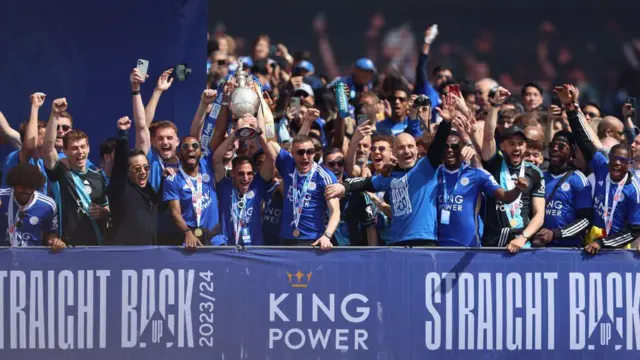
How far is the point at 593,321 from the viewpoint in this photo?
11.0m

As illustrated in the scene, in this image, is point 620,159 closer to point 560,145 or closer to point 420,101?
point 560,145

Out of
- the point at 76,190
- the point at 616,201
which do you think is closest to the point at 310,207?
the point at 76,190

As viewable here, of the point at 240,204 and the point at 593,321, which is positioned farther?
the point at 240,204

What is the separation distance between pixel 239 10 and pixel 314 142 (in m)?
7.43

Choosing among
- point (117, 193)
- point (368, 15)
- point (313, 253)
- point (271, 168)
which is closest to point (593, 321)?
point (313, 253)

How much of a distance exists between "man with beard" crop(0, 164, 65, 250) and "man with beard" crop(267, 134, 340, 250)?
2.08m

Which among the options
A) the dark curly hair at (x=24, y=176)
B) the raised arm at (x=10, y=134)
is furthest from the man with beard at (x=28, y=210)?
the raised arm at (x=10, y=134)

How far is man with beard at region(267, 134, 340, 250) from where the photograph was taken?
11.7m

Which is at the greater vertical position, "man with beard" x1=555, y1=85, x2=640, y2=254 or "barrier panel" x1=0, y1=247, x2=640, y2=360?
"man with beard" x1=555, y1=85, x2=640, y2=254

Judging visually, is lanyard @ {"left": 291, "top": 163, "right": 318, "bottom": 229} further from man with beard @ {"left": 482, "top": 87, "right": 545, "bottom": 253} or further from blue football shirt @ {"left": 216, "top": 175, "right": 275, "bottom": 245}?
man with beard @ {"left": 482, "top": 87, "right": 545, "bottom": 253}

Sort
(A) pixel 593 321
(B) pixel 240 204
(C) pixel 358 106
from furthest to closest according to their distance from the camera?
(C) pixel 358 106
(B) pixel 240 204
(A) pixel 593 321

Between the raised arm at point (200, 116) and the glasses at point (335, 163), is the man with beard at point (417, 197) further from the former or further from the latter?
the raised arm at point (200, 116)

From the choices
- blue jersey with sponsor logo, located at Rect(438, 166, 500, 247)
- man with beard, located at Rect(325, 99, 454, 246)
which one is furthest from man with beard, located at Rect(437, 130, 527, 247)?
man with beard, located at Rect(325, 99, 454, 246)

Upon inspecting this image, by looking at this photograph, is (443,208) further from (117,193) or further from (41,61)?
(41,61)
